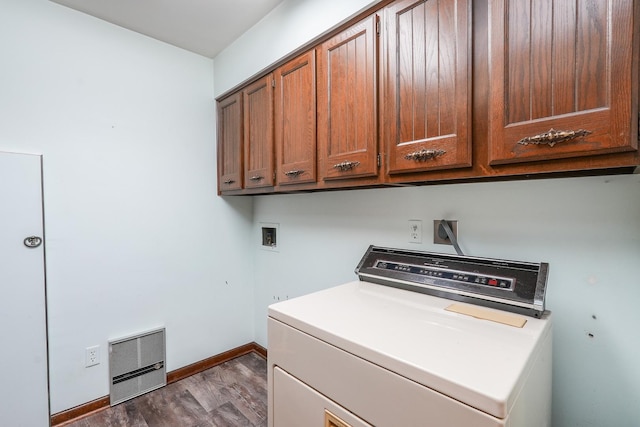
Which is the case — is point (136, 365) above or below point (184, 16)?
below

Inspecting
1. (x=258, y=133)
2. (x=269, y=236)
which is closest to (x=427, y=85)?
(x=258, y=133)

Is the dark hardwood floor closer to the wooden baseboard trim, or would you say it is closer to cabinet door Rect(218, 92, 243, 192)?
the wooden baseboard trim

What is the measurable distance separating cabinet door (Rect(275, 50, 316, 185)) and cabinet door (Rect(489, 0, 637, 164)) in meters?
0.85

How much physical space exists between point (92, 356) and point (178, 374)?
0.59m

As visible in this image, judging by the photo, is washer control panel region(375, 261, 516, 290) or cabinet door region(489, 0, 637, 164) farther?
washer control panel region(375, 261, 516, 290)

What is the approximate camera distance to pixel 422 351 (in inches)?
29.3

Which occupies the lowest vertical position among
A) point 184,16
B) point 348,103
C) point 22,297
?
point 22,297

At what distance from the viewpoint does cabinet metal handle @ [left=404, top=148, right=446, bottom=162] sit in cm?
108

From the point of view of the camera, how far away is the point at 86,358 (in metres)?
1.89

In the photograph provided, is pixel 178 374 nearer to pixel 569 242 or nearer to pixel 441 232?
pixel 441 232

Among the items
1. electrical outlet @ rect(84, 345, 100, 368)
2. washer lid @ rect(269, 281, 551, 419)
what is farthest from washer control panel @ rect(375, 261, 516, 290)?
electrical outlet @ rect(84, 345, 100, 368)

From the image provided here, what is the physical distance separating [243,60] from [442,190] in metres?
1.60

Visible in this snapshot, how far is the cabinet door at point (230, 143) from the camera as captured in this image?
2.14 meters

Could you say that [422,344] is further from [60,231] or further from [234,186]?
[60,231]
